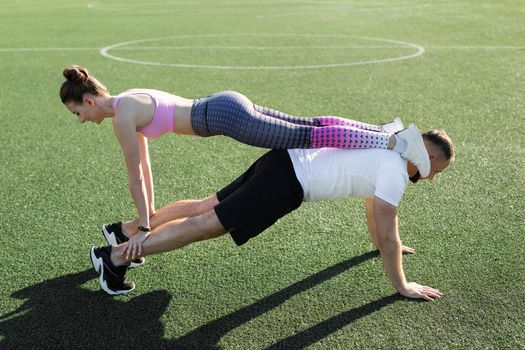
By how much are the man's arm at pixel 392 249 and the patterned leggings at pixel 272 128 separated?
45cm

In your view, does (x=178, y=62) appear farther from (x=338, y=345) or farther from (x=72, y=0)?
(x=72, y=0)

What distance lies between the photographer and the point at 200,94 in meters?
8.28

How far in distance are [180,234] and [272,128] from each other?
0.89 meters

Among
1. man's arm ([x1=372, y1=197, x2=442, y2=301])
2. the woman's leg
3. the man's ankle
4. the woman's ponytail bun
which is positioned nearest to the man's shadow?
man's arm ([x1=372, y1=197, x2=442, y2=301])

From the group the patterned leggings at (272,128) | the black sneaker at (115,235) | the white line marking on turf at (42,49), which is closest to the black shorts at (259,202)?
the patterned leggings at (272,128)

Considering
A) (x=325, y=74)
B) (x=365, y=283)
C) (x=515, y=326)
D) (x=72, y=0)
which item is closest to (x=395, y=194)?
(x=365, y=283)

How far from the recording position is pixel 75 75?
11.8 ft

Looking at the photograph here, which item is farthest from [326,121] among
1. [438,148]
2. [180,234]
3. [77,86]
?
[77,86]

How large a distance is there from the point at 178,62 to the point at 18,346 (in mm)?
Answer: 7655

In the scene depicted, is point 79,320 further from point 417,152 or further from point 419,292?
point 417,152

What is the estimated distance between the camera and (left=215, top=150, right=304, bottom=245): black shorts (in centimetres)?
344

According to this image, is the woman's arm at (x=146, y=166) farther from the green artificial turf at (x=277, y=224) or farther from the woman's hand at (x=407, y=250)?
the woman's hand at (x=407, y=250)

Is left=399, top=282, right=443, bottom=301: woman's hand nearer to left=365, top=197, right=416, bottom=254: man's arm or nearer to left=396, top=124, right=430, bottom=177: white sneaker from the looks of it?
left=365, top=197, right=416, bottom=254: man's arm

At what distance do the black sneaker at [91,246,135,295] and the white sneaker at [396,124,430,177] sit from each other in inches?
72.3
